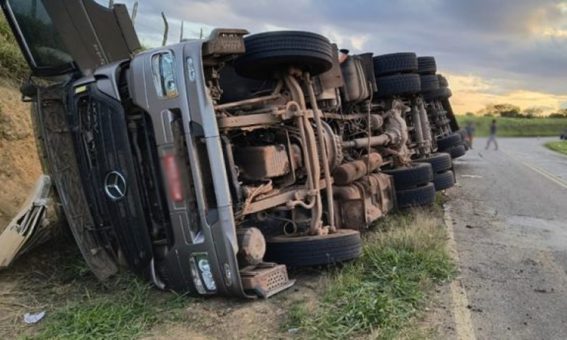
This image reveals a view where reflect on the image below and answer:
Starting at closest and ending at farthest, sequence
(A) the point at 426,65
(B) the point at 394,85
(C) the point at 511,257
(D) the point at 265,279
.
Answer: (D) the point at 265,279
(C) the point at 511,257
(B) the point at 394,85
(A) the point at 426,65

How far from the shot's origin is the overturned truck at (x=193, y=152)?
3.92 metres

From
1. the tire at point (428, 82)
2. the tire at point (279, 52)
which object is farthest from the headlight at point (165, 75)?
the tire at point (428, 82)

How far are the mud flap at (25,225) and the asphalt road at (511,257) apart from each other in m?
3.44

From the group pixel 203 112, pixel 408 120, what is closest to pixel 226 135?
pixel 203 112

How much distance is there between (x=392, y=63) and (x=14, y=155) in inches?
198

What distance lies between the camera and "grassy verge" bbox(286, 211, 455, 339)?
3.64 m

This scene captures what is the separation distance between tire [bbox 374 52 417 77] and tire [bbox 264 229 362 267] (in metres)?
3.64

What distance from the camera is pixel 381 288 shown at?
4.27 meters

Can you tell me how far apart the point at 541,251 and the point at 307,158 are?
3.01m

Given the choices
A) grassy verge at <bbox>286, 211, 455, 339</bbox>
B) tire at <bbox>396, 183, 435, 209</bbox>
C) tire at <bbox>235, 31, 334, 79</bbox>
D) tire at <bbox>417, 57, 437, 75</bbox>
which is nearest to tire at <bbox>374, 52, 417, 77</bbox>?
tire at <bbox>417, 57, 437, 75</bbox>

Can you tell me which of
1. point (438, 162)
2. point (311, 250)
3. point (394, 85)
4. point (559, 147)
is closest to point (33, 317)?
point (311, 250)

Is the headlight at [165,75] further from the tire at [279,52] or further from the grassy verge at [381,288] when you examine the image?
the grassy verge at [381,288]

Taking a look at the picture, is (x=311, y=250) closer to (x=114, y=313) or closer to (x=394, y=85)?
(x=114, y=313)

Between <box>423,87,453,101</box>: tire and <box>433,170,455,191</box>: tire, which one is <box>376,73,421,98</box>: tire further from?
<box>423,87,453,101</box>: tire
